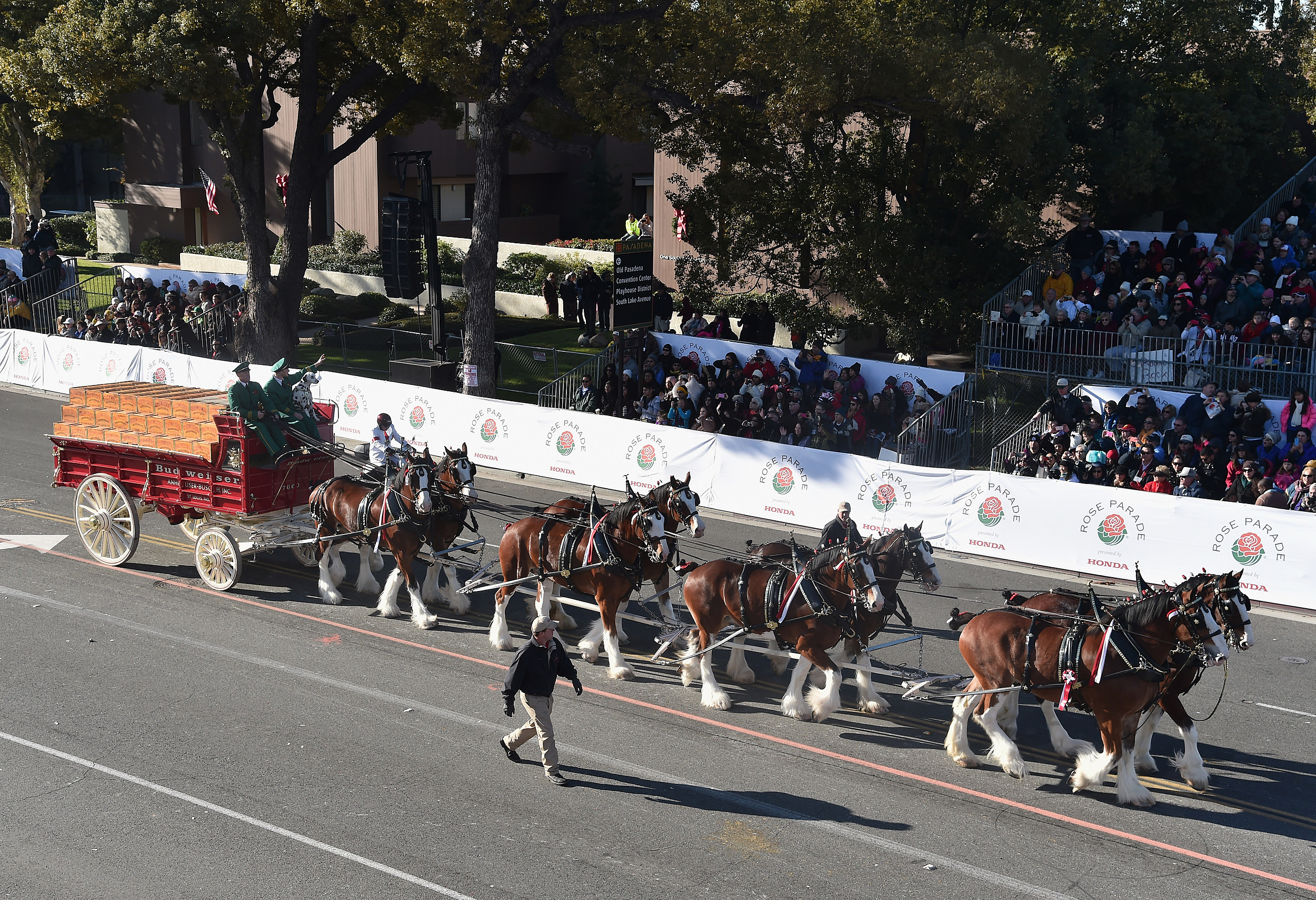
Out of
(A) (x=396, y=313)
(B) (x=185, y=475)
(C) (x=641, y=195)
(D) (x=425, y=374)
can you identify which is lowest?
(B) (x=185, y=475)

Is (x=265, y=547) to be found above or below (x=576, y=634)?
above

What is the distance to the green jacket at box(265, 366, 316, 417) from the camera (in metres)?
14.8

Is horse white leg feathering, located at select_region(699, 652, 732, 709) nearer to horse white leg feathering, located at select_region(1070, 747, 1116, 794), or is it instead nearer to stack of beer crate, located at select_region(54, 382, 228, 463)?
horse white leg feathering, located at select_region(1070, 747, 1116, 794)

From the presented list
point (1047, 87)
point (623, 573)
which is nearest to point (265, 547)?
point (623, 573)

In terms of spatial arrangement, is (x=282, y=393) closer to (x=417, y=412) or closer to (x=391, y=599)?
(x=391, y=599)

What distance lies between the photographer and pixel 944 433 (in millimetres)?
21078

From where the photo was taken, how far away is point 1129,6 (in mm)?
24906

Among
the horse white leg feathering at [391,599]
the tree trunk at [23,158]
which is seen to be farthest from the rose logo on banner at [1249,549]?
the tree trunk at [23,158]

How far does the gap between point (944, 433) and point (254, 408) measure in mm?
11988

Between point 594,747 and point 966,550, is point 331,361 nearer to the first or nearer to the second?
point 966,550

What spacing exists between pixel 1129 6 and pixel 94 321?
2609 cm

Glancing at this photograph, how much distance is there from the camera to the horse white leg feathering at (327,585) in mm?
14344

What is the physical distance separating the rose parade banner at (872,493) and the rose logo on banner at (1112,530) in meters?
0.02

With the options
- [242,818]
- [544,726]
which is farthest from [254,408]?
[544,726]
